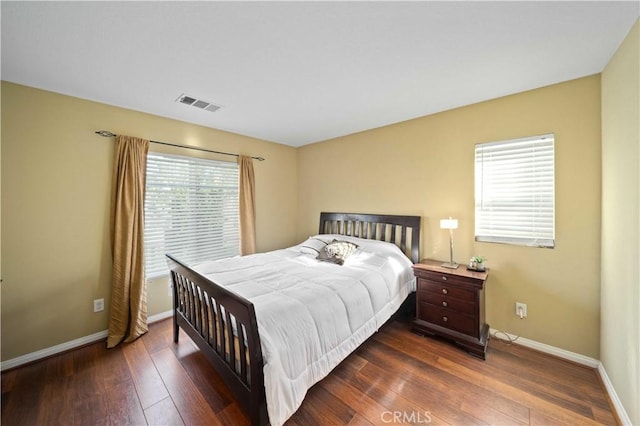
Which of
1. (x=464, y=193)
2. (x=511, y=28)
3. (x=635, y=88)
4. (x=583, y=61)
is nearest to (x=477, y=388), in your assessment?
(x=464, y=193)

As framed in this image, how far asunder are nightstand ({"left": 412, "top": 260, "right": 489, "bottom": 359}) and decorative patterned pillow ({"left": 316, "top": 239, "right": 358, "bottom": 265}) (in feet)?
2.59

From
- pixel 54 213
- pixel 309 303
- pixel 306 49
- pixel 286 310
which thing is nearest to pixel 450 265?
pixel 309 303

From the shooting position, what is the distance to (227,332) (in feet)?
5.59

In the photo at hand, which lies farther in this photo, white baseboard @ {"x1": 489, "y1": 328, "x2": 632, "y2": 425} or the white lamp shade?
the white lamp shade

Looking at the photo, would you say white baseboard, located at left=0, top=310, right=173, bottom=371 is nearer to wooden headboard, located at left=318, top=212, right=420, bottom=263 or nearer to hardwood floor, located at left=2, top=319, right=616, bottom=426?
hardwood floor, located at left=2, top=319, right=616, bottom=426

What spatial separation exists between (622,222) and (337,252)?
2.32 metres

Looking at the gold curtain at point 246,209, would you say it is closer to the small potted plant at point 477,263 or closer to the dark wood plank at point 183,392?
the dark wood plank at point 183,392

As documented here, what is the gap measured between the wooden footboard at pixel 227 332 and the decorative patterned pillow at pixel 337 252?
56.2 inches

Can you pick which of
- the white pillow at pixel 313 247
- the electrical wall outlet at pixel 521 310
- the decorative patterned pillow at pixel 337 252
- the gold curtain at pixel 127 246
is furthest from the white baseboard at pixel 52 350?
the electrical wall outlet at pixel 521 310

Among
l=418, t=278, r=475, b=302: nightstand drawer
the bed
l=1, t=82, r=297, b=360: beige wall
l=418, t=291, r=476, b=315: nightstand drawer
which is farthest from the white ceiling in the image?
l=418, t=291, r=476, b=315: nightstand drawer

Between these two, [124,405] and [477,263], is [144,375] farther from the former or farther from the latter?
[477,263]

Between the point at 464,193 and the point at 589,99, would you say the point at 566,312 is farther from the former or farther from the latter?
the point at 589,99

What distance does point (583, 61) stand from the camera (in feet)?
6.23

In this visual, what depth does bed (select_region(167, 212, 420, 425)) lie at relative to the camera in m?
1.41
